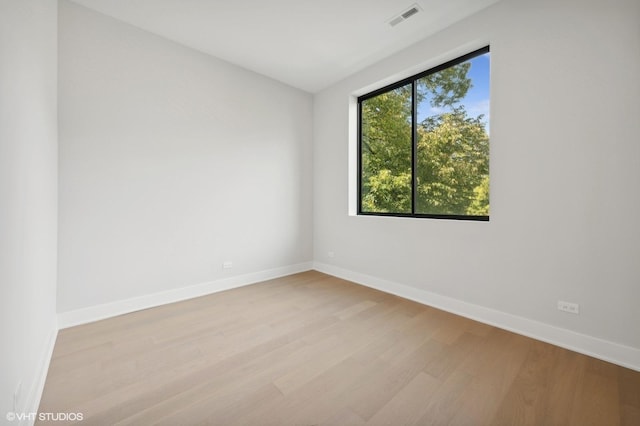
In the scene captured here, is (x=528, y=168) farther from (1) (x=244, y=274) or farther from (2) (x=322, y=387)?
(1) (x=244, y=274)

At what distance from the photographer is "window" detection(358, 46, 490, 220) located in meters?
2.73

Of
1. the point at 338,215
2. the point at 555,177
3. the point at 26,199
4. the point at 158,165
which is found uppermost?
the point at 158,165

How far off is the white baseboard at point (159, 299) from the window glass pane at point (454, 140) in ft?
7.65

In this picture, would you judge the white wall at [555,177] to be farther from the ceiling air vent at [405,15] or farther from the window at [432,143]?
the ceiling air vent at [405,15]

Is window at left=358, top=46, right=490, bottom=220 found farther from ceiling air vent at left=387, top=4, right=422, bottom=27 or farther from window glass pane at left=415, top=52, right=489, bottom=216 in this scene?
ceiling air vent at left=387, top=4, right=422, bottom=27

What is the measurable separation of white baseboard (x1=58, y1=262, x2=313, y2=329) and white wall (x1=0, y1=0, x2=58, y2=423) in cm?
32

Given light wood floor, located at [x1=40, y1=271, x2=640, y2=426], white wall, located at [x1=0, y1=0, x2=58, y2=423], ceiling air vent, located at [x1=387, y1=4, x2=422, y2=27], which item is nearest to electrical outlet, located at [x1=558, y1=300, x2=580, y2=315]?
light wood floor, located at [x1=40, y1=271, x2=640, y2=426]

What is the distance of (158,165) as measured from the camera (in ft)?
9.36

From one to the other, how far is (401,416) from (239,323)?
160 centimetres

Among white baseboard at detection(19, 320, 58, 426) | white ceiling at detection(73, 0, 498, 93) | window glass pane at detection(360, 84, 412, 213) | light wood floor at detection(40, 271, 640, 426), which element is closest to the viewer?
white baseboard at detection(19, 320, 58, 426)

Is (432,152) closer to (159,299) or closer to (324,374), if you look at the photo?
(324,374)

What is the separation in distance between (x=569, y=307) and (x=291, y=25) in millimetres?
3514

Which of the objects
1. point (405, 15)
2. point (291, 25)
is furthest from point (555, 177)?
point (291, 25)

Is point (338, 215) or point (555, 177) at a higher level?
point (555, 177)
